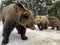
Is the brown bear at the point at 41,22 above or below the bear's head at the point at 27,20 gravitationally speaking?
below

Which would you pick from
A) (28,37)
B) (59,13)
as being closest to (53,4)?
(59,13)

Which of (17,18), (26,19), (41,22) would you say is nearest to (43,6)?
(41,22)

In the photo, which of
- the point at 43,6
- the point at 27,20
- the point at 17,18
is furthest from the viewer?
the point at 43,6

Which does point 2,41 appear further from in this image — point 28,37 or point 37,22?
point 37,22

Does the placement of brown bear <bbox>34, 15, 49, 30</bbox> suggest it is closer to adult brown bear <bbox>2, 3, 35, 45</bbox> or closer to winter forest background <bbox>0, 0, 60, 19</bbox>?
adult brown bear <bbox>2, 3, 35, 45</bbox>

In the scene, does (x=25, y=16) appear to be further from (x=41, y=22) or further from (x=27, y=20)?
(x=41, y=22)

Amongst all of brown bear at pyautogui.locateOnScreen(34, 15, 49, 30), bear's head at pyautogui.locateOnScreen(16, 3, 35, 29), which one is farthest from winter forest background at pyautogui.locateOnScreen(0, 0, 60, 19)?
bear's head at pyautogui.locateOnScreen(16, 3, 35, 29)

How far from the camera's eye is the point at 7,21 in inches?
190

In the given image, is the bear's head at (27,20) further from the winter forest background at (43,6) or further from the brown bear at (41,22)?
the winter forest background at (43,6)

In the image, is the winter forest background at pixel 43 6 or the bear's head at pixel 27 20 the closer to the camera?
the bear's head at pixel 27 20

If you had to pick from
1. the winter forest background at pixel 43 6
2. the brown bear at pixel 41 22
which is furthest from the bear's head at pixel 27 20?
the winter forest background at pixel 43 6

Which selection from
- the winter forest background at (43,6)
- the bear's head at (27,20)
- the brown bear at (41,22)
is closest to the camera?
the bear's head at (27,20)

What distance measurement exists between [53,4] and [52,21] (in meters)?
3.27

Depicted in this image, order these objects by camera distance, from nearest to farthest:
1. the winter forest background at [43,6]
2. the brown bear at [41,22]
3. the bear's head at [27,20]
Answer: the bear's head at [27,20] < the brown bear at [41,22] < the winter forest background at [43,6]
